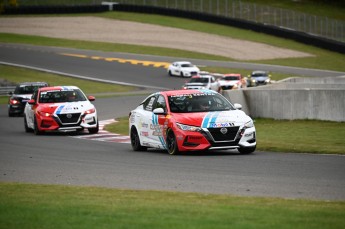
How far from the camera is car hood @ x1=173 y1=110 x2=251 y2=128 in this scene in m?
18.3

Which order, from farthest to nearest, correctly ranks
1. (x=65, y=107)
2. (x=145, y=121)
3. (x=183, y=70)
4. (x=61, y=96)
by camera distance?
(x=183, y=70) < (x=61, y=96) < (x=65, y=107) < (x=145, y=121)

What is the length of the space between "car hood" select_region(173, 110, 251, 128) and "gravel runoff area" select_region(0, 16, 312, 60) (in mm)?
47830

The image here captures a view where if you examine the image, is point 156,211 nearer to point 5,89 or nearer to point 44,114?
point 44,114

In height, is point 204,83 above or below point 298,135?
below

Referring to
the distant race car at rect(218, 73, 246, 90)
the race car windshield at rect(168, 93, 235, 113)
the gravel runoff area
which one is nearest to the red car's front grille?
the race car windshield at rect(168, 93, 235, 113)

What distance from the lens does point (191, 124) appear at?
1847 cm

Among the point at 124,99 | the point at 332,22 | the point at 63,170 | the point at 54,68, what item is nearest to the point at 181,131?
the point at 63,170

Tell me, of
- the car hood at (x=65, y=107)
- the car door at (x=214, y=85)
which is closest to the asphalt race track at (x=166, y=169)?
the car hood at (x=65, y=107)

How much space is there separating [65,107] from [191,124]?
8987 mm

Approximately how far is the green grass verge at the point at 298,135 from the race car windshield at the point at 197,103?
123cm

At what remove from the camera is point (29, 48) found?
2844 inches

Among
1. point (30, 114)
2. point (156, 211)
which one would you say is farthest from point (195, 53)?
point (156, 211)

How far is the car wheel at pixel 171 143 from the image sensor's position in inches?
737

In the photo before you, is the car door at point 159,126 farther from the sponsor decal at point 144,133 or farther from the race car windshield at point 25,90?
the race car windshield at point 25,90
